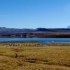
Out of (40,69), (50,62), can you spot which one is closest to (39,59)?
(50,62)

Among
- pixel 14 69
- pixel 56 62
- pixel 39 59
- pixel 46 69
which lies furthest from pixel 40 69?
pixel 39 59

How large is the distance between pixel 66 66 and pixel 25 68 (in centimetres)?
583

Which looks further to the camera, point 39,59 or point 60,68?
point 39,59

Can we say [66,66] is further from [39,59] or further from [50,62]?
[39,59]

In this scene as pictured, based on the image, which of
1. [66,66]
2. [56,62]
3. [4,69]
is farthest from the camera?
[56,62]

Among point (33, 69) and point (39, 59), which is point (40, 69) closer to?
point (33, 69)

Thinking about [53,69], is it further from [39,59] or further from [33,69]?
[39,59]

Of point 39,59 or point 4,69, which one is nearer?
point 4,69

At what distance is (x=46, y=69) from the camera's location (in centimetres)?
3400

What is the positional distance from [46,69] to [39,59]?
10.4m

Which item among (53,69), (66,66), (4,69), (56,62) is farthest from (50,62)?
(4,69)

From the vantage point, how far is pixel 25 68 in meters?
34.5

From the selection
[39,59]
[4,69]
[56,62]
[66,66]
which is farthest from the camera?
[39,59]

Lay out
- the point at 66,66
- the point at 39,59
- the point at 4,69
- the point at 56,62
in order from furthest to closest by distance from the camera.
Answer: the point at 39,59
the point at 56,62
the point at 66,66
the point at 4,69
